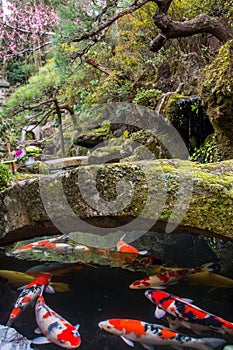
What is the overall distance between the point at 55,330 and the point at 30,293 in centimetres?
54

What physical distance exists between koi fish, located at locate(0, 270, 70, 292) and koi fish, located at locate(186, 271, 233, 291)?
109cm

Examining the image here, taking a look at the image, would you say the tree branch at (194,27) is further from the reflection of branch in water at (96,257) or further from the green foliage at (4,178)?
the reflection of branch in water at (96,257)

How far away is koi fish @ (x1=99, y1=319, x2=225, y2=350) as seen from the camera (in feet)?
5.51

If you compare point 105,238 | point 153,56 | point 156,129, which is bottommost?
point 105,238

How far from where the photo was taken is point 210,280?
246 centimetres

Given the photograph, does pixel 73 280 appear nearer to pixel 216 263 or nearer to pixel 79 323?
pixel 79 323

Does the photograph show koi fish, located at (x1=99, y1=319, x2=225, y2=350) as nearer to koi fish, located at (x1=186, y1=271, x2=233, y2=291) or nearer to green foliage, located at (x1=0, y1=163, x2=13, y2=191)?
koi fish, located at (x1=186, y1=271, x2=233, y2=291)

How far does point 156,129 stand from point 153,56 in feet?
11.5

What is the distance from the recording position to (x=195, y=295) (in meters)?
2.25

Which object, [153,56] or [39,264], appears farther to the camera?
[153,56]

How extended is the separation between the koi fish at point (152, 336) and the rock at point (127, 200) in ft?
2.02

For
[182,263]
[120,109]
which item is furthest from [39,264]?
[120,109]

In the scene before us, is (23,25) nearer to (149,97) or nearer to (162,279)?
(149,97)

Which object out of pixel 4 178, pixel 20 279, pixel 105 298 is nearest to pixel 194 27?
pixel 4 178
